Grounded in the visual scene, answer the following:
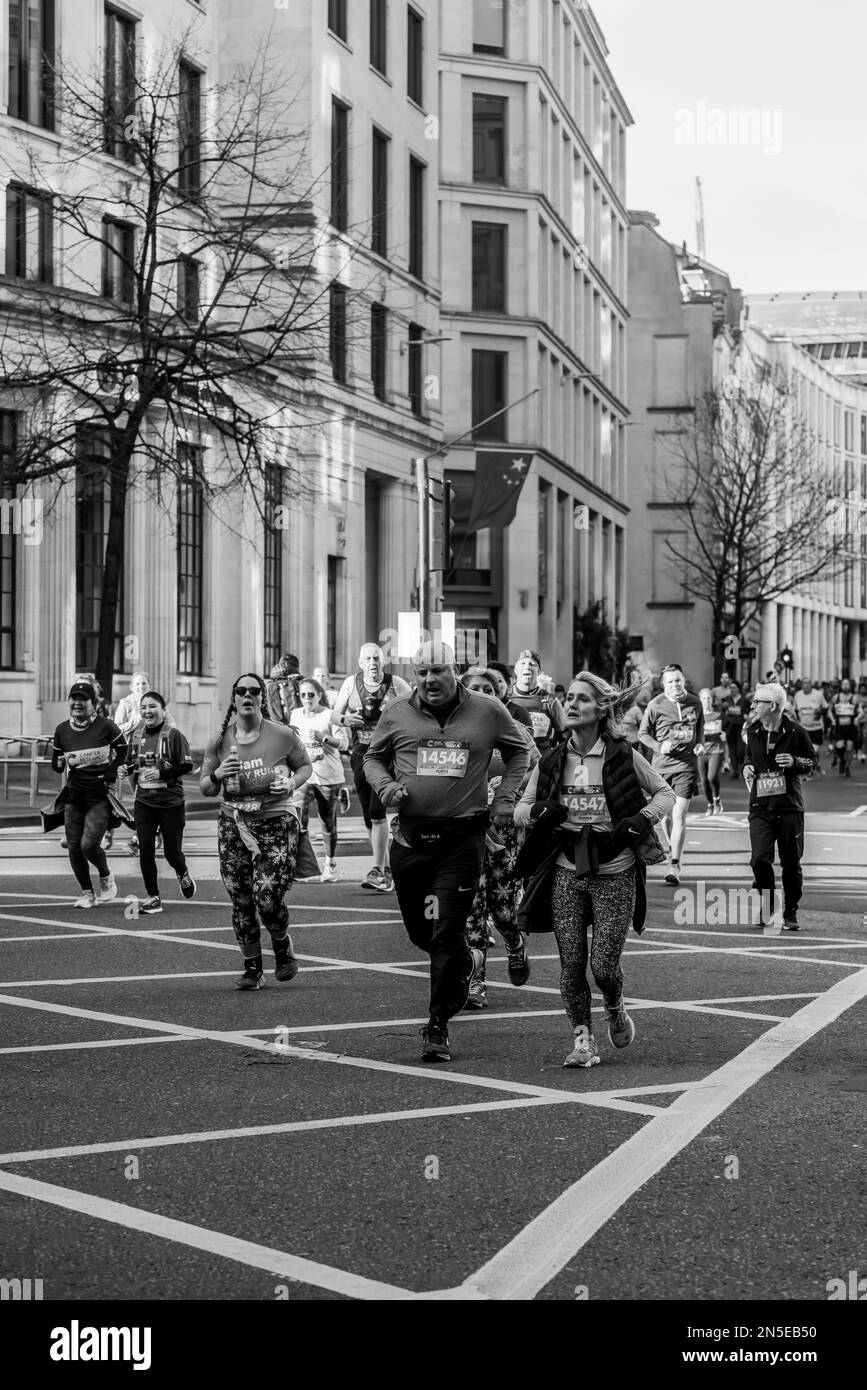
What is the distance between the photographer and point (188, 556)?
130 ft

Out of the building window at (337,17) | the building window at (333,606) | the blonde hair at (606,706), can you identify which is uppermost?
the building window at (337,17)

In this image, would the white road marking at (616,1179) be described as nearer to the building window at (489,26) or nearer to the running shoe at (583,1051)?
the running shoe at (583,1051)

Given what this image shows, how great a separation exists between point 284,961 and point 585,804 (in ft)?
9.86

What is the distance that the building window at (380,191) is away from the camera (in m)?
47.7

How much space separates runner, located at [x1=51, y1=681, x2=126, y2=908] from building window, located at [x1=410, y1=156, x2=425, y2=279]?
122ft

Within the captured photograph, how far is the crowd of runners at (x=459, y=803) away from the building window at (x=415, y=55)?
37.1 metres

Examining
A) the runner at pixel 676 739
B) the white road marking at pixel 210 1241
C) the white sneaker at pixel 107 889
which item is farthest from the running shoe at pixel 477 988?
the runner at pixel 676 739

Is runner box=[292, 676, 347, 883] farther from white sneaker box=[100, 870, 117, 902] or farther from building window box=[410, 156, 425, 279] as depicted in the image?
building window box=[410, 156, 425, 279]

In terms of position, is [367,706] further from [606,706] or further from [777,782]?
[606,706]

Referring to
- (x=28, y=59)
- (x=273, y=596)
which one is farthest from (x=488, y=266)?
(x=28, y=59)

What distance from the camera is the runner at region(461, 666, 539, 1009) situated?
10.0 m

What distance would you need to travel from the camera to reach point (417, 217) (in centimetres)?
5072
